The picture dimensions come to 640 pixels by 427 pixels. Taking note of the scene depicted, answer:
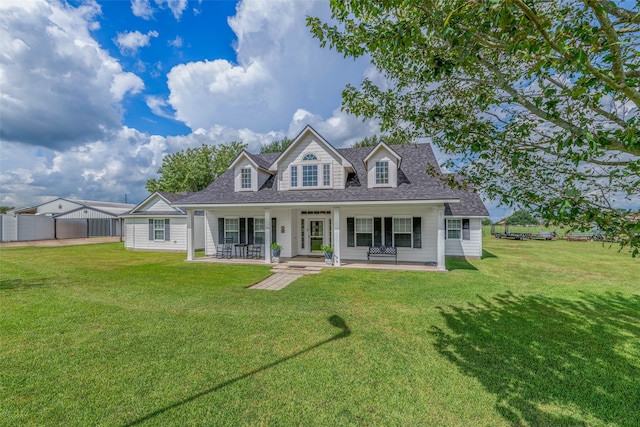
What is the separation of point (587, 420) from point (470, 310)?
355 centimetres

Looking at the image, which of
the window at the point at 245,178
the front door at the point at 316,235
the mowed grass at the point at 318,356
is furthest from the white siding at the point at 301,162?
the mowed grass at the point at 318,356

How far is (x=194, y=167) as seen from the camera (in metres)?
34.5

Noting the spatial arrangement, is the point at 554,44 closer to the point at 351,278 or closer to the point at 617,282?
the point at 351,278

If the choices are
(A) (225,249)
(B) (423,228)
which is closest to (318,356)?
(B) (423,228)

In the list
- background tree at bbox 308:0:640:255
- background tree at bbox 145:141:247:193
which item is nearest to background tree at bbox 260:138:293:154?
background tree at bbox 145:141:247:193

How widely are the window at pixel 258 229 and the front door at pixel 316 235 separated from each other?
105 inches

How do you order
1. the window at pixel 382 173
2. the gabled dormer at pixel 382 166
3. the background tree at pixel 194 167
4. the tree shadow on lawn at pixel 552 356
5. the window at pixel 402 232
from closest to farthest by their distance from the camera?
the tree shadow on lawn at pixel 552 356, the gabled dormer at pixel 382 166, the window at pixel 382 173, the window at pixel 402 232, the background tree at pixel 194 167

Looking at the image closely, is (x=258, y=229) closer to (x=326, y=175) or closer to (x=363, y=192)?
(x=326, y=175)

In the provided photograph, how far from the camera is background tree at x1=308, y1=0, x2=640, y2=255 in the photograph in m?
2.32

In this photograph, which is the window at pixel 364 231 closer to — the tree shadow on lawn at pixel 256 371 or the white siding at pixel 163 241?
the tree shadow on lawn at pixel 256 371

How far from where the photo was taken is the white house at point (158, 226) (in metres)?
18.9

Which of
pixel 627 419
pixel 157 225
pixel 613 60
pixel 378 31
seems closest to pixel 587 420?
pixel 627 419

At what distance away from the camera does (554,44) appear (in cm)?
224

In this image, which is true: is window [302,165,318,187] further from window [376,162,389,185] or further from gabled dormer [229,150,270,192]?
window [376,162,389,185]
